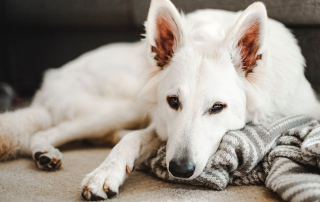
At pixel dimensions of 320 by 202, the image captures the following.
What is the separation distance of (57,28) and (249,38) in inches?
115

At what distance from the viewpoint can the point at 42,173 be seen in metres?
1.87

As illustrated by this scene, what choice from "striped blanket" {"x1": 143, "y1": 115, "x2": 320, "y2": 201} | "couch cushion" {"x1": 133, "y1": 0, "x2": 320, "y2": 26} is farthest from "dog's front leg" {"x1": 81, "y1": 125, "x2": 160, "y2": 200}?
"couch cushion" {"x1": 133, "y1": 0, "x2": 320, "y2": 26}

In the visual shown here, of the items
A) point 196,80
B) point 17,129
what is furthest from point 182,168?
point 17,129

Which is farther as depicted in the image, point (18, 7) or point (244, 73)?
point (18, 7)

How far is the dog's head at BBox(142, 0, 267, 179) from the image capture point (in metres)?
1.52

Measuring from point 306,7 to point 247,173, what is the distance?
1.40 m

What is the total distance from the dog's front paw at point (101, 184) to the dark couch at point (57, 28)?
1811 millimetres

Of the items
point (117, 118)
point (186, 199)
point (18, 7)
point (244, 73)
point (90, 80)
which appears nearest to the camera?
point (186, 199)

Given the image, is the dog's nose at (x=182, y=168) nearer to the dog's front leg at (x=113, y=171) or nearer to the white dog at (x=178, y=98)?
the white dog at (x=178, y=98)

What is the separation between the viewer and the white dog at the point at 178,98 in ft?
5.17

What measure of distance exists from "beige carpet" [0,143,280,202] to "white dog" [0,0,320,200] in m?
0.09

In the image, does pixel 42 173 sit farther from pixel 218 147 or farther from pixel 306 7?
pixel 306 7

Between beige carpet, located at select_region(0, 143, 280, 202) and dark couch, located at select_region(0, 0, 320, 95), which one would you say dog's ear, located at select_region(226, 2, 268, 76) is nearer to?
beige carpet, located at select_region(0, 143, 280, 202)

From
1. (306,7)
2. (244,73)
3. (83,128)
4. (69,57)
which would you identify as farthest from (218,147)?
(69,57)
